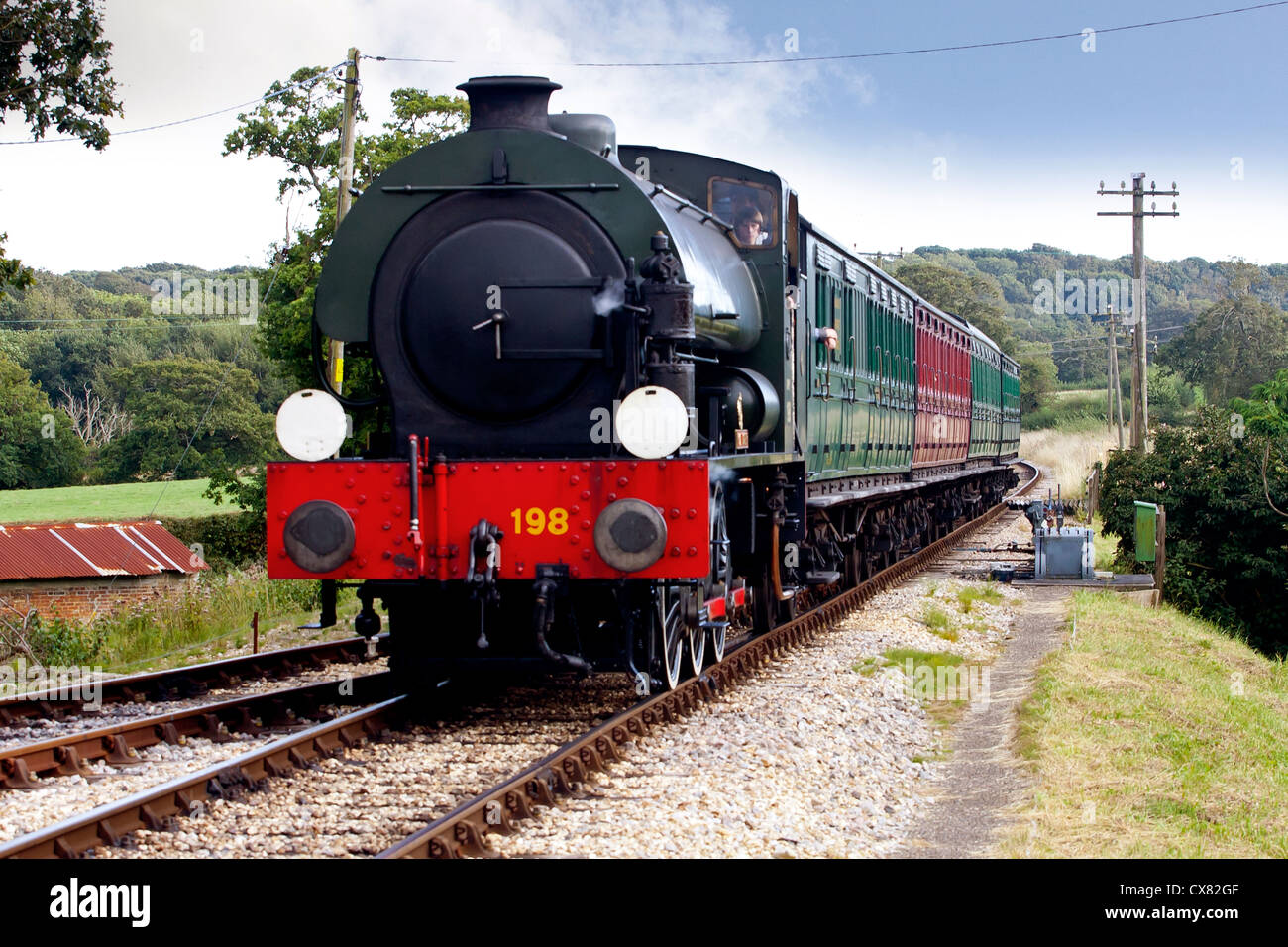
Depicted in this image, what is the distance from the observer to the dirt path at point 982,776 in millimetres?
5727

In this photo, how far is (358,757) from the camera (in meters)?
6.77

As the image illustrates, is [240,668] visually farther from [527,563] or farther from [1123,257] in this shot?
[1123,257]

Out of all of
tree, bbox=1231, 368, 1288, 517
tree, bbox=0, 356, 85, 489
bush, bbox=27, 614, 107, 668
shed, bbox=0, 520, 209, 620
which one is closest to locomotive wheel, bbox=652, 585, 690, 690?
bush, bbox=27, 614, 107, 668

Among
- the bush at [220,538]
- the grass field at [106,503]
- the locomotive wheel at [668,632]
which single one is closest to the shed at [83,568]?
the bush at [220,538]

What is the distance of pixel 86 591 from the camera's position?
100 ft

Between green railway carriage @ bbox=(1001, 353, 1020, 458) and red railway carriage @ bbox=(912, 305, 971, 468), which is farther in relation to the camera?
green railway carriage @ bbox=(1001, 353, 1020, 458)

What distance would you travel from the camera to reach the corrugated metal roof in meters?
30.2

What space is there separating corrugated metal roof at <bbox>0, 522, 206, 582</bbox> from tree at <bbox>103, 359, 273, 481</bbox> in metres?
14.7

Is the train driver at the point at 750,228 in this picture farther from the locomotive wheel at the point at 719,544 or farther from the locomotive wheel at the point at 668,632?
the locomotive wheel at the point at 668,632

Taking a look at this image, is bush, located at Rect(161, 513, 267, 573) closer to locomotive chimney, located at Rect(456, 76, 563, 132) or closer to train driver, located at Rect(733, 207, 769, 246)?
train driver, located at Rect(733, 207, 769, 246)

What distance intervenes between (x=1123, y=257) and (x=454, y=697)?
169 metres

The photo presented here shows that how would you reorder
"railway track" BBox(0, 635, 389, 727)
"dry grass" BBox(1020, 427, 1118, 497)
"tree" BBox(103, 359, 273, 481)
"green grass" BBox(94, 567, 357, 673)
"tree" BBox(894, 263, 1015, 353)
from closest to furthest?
"railway track" BBox(0, 635, 389, 727) → "green grass" BBox(94, 567, 357, 673) → "dry grass" BBox(1020, 427, 1118, 497) → "tree" BBox(103, 359, 273, 481) → "tree" BBox(894, 263, 1015, 353)

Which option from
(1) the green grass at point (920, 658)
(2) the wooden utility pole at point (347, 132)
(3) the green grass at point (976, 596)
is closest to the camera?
(1) the green grass at point (920, 658)

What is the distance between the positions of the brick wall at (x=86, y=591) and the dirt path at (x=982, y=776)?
76.6 ft
